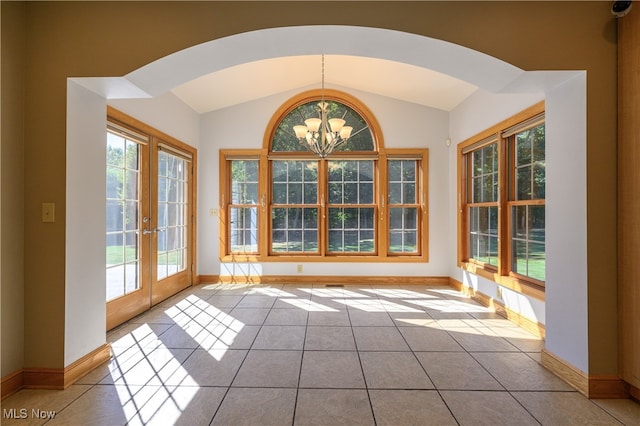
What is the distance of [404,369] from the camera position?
235cm

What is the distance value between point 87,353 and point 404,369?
2.31 m

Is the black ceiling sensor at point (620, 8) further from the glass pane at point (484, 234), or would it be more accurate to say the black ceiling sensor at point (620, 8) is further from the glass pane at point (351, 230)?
the glass pane at point (351, 230)

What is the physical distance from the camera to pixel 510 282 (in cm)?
345

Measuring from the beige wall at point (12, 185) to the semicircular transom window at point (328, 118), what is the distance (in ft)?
10.8

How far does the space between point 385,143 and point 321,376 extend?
147 inches

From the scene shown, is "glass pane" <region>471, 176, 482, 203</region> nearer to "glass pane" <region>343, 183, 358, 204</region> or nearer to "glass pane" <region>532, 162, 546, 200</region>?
"glass pane" <region>532, 162, 546, 200</region>

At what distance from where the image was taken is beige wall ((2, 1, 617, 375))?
80.4 inches

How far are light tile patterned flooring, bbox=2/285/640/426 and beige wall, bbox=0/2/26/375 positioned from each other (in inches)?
16.4

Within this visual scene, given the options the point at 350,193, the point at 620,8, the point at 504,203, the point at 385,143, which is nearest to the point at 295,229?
the point at 350,193

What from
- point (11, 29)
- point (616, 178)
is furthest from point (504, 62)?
point (11, 29)

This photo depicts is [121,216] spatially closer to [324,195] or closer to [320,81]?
[324,195]

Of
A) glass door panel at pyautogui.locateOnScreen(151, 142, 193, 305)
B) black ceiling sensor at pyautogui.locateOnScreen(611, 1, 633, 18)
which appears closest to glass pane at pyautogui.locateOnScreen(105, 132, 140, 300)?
glass door panel at pyautogui.locateOnScreen(151, 142, 193, 305)

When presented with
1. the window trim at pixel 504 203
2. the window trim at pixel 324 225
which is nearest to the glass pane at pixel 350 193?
the window trim at pixel 324 225

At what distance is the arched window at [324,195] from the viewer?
16.6 feet
